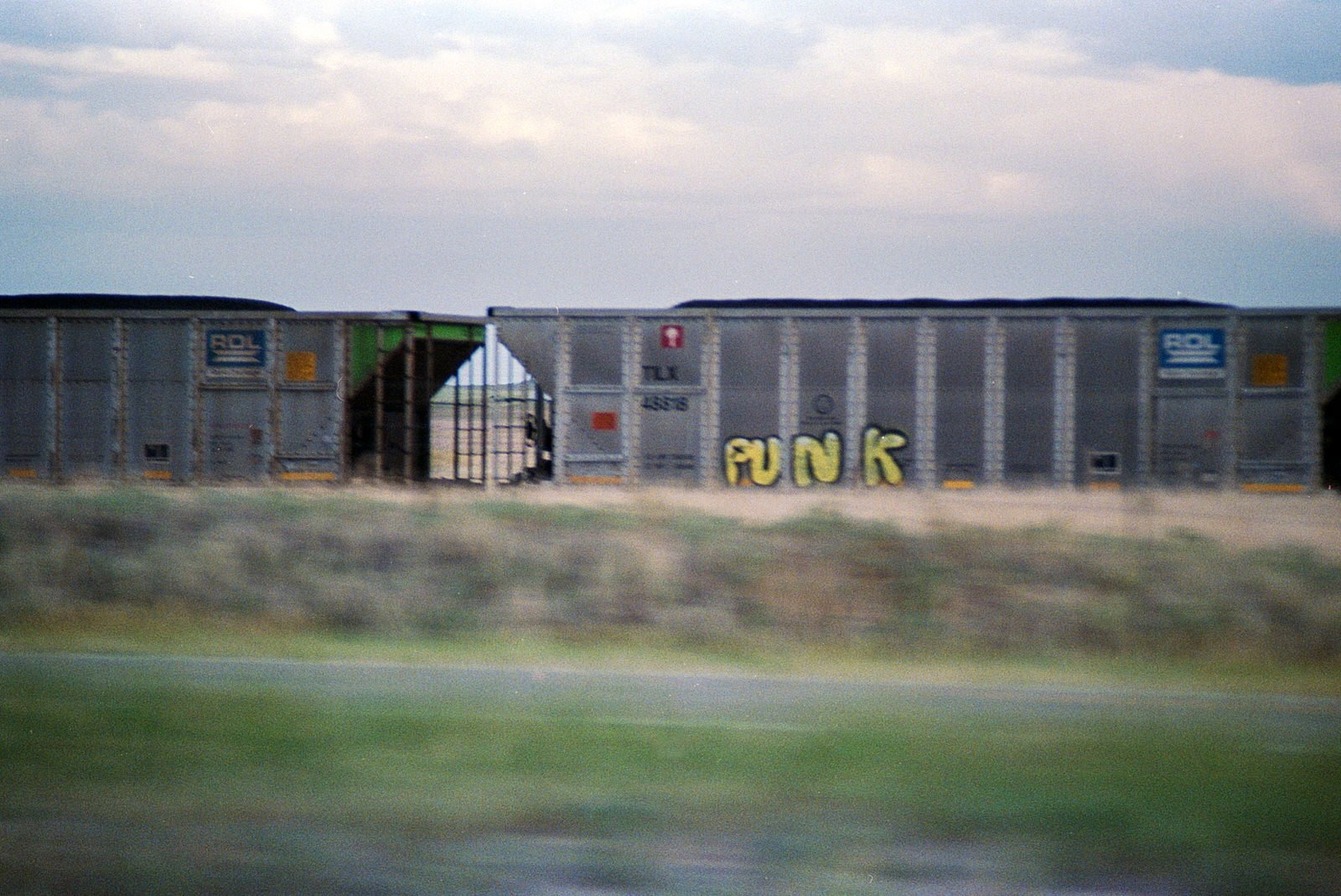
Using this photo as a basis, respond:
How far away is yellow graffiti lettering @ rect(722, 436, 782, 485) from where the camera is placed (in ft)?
67.3

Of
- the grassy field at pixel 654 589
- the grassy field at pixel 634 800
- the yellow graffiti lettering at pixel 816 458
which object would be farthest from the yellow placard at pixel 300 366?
the grassy field at pixel 634 800

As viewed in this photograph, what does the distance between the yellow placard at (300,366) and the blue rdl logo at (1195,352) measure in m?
14.3

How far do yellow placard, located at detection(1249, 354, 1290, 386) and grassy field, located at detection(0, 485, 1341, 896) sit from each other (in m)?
11.2

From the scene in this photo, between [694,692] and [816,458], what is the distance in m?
13.5

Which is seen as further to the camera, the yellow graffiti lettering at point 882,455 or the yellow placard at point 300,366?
the yellow placard at point 300,366

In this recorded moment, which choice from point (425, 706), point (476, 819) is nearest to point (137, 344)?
point (425, 706)

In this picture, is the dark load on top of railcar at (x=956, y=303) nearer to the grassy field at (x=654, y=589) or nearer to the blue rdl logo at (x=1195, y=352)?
the blue rdl logo at (x=1195, y=352)

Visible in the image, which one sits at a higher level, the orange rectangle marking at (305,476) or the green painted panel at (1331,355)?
the green painted panel at (1331,355)

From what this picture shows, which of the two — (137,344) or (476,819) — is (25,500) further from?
(137,344)

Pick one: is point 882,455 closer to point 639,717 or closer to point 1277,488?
point 1277,488

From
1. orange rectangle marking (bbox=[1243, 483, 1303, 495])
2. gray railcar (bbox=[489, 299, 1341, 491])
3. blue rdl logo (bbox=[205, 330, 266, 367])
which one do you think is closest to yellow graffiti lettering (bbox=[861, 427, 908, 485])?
gray railcar (bbox=[489, 299, 1341, 491])

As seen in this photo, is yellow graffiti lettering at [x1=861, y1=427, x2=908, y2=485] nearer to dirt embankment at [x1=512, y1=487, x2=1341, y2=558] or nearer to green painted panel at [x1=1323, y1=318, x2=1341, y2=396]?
dirt embankment at [x1=512, y1=487, x2=1341, y2=558]

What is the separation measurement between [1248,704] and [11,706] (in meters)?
6.85

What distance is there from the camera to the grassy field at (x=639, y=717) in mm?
4684
